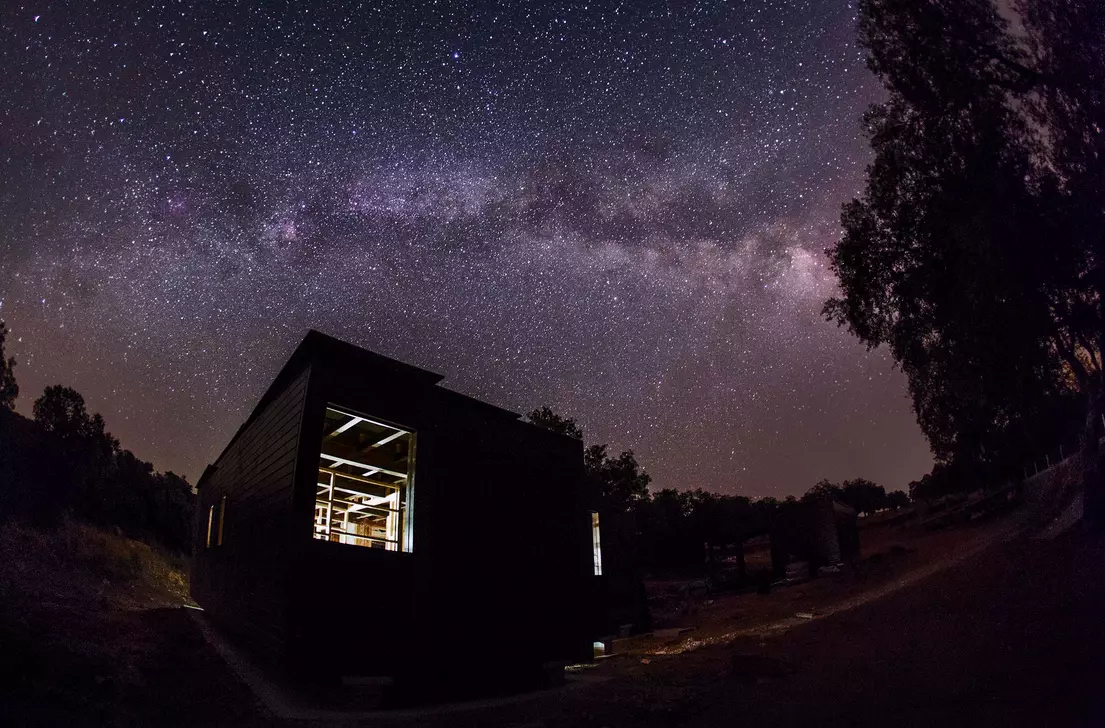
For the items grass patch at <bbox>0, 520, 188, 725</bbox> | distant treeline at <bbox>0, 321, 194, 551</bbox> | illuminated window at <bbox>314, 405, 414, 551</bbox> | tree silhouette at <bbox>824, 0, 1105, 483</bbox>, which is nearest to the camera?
grass patch at <bbox>0, 520, 188, 725</bbox>

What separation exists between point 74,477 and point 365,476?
23.4 m

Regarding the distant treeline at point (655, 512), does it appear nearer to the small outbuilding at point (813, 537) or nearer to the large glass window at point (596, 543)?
the small outbuilding at point (813, 537)

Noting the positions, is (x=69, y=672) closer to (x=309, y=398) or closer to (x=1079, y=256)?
(x=309, y=398)

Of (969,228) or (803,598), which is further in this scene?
(803,598)

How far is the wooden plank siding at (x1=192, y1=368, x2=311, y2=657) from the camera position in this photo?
35.1 ft

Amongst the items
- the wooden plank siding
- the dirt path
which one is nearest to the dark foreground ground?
the dirt path

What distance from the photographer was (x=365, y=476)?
16.1 metres

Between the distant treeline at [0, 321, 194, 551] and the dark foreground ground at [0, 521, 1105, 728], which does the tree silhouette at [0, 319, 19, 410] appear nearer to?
the distant treeline at [0, 321, 194, 551]

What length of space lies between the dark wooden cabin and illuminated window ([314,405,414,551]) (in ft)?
0.20

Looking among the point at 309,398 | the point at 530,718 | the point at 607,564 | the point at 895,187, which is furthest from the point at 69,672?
the point at 895,187

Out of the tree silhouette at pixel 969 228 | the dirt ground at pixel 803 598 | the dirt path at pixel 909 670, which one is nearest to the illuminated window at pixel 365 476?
the dirt path at pixel 909 670

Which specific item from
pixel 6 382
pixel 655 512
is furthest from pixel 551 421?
pixel 6 382

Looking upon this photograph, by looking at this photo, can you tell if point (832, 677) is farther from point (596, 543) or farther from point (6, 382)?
point (6, 382)

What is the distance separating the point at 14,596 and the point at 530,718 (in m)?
12.6
